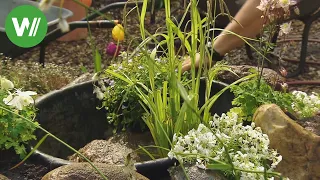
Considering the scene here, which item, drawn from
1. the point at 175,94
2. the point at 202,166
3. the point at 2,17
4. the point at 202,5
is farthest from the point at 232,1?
the point at 202,166

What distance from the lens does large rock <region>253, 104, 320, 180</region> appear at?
66.9 inches

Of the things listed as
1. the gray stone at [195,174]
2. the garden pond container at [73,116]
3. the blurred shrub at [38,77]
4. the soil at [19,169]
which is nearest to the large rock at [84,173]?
the gray stone at [195,174]

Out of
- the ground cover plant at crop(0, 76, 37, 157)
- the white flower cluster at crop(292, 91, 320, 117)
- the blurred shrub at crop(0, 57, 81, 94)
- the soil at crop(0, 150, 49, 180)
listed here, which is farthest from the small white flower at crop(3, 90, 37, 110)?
the blurred shrub at crop(0, 57, 81, 94)

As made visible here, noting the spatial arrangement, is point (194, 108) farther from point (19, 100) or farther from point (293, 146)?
point (19, 100)

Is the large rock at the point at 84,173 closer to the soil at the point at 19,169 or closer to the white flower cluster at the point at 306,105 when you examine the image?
the soil at the point at 19,169

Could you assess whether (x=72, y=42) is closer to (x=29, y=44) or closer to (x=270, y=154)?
(x=29, y=44)

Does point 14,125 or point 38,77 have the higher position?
point 14,125

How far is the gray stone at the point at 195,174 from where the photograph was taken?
154 centimetres

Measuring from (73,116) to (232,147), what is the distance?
2.27ft

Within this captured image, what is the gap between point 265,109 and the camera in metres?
1.76

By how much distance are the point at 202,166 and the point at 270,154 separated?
234 mm

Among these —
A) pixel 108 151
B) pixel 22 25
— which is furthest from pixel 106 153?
pixel 22 25

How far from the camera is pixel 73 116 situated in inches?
81.4

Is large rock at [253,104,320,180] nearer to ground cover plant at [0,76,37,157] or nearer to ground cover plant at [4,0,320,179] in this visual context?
ground cover plant at [4,0,320,179]
